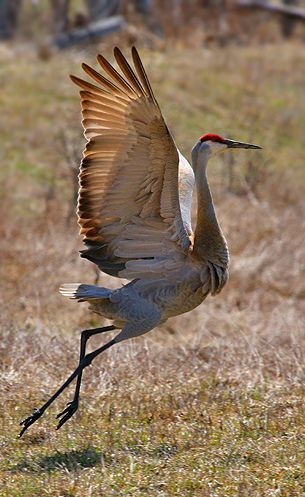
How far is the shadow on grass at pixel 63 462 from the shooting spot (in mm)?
5301

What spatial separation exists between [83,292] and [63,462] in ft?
3.97

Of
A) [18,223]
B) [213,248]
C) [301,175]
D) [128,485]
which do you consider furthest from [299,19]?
[128,485]

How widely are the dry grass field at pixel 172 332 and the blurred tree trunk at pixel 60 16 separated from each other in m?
3.16

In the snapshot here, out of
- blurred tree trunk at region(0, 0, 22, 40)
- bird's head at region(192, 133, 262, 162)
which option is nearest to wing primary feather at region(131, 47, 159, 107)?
bird's head at region(192, 133, 262, 162)

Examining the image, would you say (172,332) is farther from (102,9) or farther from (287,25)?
(287,25)

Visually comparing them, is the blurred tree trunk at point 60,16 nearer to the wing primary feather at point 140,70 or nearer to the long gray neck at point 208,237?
the long gray neck at point 208,237

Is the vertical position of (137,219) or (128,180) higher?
(128,180)

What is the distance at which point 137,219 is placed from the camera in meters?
6.35

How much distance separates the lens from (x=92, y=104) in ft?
20.0

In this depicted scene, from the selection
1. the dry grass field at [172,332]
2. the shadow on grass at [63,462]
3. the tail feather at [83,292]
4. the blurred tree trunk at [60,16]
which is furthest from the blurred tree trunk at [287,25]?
the shadow on grass at [63,462]

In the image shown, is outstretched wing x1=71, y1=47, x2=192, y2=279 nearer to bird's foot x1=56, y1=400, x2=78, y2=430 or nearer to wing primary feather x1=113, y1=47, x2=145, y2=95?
wing primary feather x1=113, y1=47, x2=145, y2=95

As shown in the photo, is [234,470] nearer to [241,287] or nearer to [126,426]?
[126,426]

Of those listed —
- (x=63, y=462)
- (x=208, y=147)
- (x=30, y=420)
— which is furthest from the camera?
(x=208, y=147)

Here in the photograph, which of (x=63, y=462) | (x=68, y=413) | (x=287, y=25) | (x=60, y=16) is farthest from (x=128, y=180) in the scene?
(x=287, y=25)
